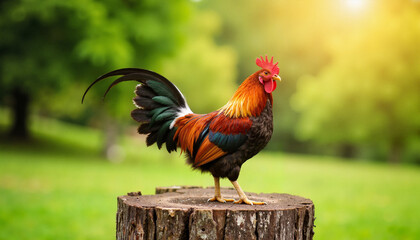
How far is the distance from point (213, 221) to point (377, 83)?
21537 millimetres

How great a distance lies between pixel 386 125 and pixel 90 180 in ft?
54.5

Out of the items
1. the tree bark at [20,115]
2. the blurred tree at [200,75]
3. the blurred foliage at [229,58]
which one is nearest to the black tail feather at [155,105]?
the blurred foliage at [229,58]

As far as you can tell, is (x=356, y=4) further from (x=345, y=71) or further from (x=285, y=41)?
(x=285, y=41)

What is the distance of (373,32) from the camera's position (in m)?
23.4

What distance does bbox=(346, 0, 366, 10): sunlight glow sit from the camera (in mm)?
28969

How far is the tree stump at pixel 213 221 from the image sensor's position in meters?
3.38

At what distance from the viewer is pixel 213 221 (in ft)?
11.0

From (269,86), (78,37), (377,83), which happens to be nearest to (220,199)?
(269,86)

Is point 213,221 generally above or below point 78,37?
below

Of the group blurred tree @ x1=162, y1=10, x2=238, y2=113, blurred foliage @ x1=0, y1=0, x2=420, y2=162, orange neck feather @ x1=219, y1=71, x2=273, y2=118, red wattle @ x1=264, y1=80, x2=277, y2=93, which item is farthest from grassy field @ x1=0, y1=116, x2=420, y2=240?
red wattle @ x1=264, y1=80, x2=277, y2=93

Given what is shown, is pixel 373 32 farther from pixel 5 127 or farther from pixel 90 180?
pixel 5 127

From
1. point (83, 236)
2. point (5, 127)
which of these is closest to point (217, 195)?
point (83, 236)

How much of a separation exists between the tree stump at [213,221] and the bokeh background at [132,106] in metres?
4.45

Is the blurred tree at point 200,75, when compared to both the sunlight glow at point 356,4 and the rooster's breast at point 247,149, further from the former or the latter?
the rooster's breast at point 247,149
